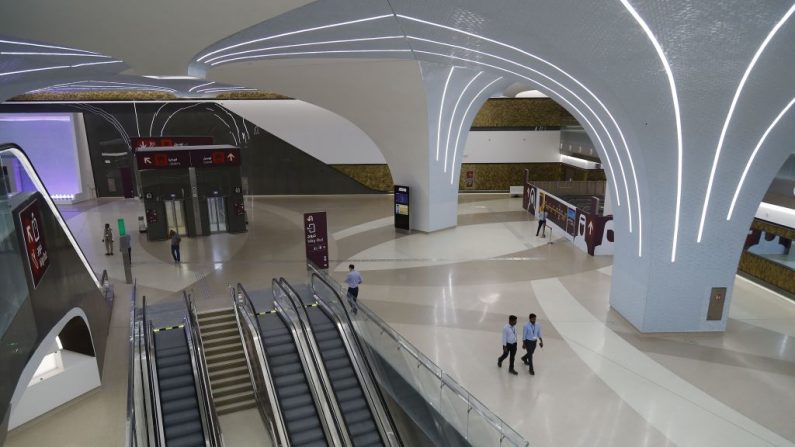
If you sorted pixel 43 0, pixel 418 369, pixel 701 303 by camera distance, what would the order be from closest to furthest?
1. pixel 43 0
2. pixel 418 369
3. pixel 701 303

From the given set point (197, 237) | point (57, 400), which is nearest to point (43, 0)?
point (57, 400)

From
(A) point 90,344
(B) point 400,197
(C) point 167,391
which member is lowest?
(C) point 167,391

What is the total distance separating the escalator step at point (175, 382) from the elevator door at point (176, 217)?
32.4 ft

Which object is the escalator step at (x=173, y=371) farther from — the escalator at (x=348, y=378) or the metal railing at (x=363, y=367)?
the metal railing at (x=363, y=367)

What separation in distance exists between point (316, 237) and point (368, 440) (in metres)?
6.09

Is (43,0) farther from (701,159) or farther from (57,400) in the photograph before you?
(701,159)

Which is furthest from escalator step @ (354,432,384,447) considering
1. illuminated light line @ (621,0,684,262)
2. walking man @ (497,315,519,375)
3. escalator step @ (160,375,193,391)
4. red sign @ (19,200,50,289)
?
illuminated light line @ (621,0,684,262)

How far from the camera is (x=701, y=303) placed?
9.38 m

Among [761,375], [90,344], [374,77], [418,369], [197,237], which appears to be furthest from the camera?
[197,237]

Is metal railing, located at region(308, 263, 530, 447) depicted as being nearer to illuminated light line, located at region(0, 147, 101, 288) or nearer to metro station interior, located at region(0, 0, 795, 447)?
metro station interior, located at region(0, 0, 795, 447)

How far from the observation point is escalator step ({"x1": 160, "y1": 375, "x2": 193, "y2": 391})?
8508mm

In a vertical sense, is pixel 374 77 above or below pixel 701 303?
above

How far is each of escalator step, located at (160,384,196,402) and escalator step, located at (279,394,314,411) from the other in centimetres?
155

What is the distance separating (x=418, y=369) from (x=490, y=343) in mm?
2406
